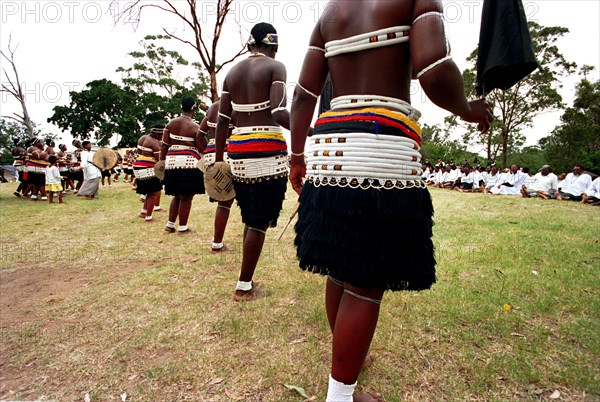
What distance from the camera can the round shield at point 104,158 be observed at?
11031 mm

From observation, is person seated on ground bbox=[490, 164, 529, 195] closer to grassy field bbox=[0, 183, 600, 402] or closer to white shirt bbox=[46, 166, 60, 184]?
grassy field bbox=[0, 183, 600, 402]

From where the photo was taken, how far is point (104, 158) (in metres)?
11.2

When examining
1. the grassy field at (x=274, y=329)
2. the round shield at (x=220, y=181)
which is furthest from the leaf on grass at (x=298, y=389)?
the round shield at (x=220, y=181)

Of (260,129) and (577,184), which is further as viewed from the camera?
(577,184)

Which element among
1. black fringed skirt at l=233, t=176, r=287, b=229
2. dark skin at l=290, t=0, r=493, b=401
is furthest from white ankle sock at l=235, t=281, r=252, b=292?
dark skin at l=290, t=0, r=493, b=401

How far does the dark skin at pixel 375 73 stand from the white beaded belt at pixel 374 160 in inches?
8.9

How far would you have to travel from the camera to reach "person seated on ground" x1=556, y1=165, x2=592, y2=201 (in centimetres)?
1139

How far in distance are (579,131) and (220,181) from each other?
25.3 metres

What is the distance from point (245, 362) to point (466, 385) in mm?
1261

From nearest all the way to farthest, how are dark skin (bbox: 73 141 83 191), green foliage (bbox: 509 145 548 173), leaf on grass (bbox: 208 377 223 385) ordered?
leaf on grass (bbox: 208 377 223 385)
dark skin (bbox: 73 141 83 191)
green foliage (bbox: 509 145 548 173)

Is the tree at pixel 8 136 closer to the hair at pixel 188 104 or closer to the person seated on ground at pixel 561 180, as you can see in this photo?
the hair at pixel 188 104

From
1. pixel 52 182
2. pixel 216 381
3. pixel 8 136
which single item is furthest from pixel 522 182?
pixel 8 136

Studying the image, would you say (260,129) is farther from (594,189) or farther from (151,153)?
(594,189)

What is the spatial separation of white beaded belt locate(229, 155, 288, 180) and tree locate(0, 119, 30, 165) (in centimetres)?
3973
